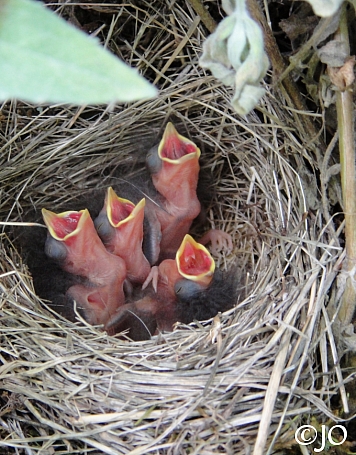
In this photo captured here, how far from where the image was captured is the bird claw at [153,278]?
1.52 m

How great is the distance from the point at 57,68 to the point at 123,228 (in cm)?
97

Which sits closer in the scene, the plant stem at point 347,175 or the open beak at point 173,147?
the plant stem at point 347,175

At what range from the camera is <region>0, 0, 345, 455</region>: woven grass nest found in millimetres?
1051

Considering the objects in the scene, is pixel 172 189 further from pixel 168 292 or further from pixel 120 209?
pixel 168 292

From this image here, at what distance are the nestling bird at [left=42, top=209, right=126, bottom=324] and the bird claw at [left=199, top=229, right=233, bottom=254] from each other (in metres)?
0.33

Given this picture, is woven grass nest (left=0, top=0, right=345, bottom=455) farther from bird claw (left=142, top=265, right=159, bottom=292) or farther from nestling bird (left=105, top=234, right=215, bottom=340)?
bird claw (left=142, top=265, right=159, bottom=292)

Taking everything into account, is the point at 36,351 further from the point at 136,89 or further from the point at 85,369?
the point at 136,89

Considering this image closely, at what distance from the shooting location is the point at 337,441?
1.12 meters

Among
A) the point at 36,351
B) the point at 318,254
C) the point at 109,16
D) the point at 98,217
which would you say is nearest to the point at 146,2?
the point at 109,16
